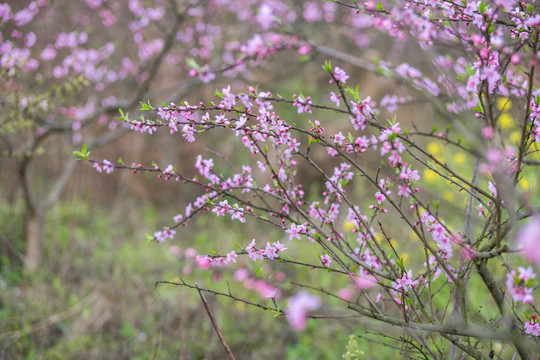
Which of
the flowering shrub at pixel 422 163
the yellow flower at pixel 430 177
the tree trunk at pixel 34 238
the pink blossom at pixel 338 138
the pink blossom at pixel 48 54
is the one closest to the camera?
the flowering shrub at pixel 422 163

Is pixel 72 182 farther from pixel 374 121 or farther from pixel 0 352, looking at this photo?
pixel 374 121

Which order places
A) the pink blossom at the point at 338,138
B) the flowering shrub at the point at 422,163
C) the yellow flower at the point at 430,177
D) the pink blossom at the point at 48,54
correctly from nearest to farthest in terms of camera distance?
the flowering shrub at the point at 422,163 < the pink blossom at the point at 338,138 < the pink blossom at the point at 48,54 < the yellow flower at the point at 430,177

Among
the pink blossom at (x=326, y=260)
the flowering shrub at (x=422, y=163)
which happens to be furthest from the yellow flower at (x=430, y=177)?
the pink blossom at (x=326, y=260)

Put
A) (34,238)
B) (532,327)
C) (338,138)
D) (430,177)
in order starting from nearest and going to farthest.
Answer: (532,327), (338,138), (34,238), (430,177)

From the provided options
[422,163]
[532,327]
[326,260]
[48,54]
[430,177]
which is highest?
[430,177]

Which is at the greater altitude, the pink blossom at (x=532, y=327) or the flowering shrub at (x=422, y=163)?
the flowering shrub at (x=422, y=163)

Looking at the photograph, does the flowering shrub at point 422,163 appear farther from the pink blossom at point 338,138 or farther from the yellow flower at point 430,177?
the yellow flower at point 430,177

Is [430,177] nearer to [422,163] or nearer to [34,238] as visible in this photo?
[422,163]

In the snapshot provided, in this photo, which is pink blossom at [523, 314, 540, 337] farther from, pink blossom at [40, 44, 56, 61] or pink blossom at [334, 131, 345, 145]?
pink blossom at [40, 44, 56, 61]

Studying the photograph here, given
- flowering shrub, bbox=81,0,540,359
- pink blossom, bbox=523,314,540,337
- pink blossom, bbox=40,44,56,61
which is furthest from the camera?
pink blossom, bbox=40,44,56,61

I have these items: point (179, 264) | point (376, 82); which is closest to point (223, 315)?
point (179, 264)

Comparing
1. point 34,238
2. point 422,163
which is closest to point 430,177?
point 422,163

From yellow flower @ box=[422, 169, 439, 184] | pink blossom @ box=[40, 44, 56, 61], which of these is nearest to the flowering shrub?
pink blossom @ box=[40, 44, 56, 61]

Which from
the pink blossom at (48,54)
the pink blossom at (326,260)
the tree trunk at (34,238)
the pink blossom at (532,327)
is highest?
the pink blossom at (48,54)
